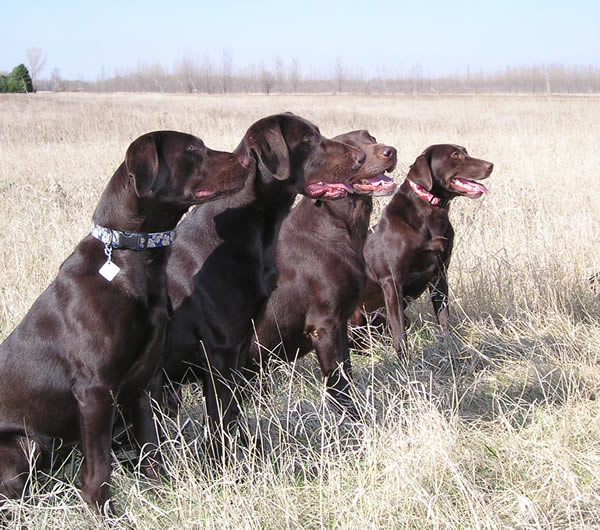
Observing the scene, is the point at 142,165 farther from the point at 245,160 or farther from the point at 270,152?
the point at 270,152

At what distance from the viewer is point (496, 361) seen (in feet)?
14.5

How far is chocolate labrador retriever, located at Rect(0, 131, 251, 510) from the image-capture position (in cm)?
263

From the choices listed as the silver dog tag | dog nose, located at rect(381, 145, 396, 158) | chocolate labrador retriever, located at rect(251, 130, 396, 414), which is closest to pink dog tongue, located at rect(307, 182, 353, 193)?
chocolate labrador retriever, located at rect(251, 130, 396, 414)

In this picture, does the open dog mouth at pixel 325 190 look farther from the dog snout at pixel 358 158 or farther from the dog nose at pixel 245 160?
the dog nose at pixel 245 160

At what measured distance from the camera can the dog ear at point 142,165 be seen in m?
2.63

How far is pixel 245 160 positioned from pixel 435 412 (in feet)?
4.63

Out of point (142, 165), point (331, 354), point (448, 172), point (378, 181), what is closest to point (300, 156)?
point (378, 181)

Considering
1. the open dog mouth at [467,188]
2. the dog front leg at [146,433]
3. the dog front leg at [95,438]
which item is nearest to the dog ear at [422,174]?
the open dog mouth at [467,188]

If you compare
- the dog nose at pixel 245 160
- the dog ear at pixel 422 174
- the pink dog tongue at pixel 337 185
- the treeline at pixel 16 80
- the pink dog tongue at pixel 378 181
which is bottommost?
the dog ear at pixel 422 174

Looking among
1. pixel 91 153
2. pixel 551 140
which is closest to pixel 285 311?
pixel 91 153

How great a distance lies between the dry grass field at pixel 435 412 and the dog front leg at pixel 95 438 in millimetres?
76

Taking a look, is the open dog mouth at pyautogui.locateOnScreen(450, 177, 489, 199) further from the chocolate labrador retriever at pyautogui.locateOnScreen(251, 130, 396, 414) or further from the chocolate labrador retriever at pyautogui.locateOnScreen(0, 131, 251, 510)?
the chocolate labrador retriever at pyautogui.locateOnScreen(0, 131, 251, 510)

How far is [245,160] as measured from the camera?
9.99 feet

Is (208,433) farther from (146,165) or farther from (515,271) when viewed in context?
(515,271)
